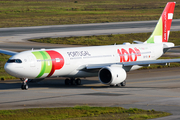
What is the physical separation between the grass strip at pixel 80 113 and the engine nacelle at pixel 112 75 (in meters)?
10.7

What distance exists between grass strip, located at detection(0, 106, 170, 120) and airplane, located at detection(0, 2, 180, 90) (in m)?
9.90

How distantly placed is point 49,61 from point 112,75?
270 inches

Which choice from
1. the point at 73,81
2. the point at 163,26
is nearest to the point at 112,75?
the point at 73,81

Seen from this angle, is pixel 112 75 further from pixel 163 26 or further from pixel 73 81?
pixel 163 26

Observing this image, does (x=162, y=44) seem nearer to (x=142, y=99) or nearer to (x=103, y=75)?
(x=103, y=75)

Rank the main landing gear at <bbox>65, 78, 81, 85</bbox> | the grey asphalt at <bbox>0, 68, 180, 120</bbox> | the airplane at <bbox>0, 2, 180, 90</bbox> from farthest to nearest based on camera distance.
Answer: the main landing gear at <bbox>65, 78, 81, 85</bbox> < the airplane at <bbox>0, 2, 180, 90</bbox> < the grey asphalt at <bbox>0, 68, 180, 120</bbox>

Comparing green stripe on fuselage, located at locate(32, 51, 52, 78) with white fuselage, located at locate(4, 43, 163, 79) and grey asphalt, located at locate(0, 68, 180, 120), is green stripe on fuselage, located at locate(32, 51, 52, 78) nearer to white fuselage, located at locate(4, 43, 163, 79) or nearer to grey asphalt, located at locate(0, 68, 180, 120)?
white fuselage, located at locate(4, 43, 163, 79)

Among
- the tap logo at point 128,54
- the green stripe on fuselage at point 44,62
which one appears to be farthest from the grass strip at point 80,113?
the tap logo at point 128,54

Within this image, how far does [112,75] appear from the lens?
131 ft

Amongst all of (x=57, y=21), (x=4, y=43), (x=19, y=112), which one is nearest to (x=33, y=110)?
(x=19, y=112)

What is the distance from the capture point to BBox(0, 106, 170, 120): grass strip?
26.2m

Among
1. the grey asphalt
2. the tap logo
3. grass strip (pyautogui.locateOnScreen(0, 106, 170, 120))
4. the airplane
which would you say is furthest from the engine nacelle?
grass strip (pyautogui.locateOnScreen(0, 106, 170, 120))

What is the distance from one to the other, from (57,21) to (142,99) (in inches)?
4146

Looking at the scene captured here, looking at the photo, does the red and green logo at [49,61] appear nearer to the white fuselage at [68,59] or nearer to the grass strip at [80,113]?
the white fuselage at [68,59]
